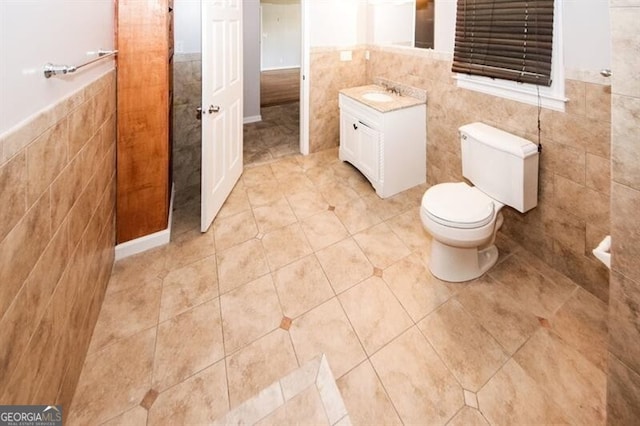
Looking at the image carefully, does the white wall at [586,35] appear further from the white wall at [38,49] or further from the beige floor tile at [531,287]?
the white wall at [38,49]

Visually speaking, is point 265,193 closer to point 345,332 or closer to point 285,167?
point 285,167

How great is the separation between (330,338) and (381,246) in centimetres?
90

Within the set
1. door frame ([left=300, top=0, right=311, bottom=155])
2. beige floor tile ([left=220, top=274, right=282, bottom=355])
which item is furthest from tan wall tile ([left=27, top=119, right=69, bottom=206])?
door frame ([left=300, top=0, right=311, bottom=155])

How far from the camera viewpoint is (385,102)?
285 cm

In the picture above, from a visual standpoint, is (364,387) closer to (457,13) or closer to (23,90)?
(23,90)

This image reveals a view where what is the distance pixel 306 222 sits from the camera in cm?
259

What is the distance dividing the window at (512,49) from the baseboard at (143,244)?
8.19 ft

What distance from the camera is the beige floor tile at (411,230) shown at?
233 cm

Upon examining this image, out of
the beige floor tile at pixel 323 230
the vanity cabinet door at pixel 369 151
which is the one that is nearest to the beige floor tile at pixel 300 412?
the beige floor tile at pixel 323 230

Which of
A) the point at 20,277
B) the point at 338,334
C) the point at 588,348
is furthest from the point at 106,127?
the point at 588,348

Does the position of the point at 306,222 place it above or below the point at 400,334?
above

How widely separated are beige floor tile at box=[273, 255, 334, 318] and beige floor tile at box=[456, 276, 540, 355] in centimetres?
81

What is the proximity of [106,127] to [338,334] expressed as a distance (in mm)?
1750

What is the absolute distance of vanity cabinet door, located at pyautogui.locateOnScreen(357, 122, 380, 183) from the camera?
285 centimetres
